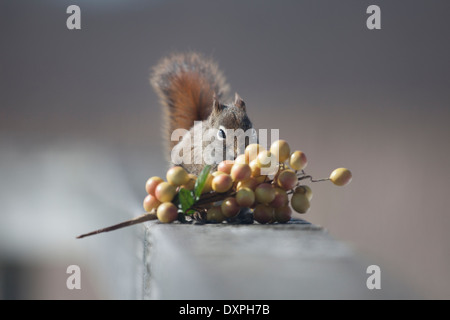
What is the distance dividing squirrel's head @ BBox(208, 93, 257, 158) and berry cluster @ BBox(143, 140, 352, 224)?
0.75 feet

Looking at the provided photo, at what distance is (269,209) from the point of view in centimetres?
75

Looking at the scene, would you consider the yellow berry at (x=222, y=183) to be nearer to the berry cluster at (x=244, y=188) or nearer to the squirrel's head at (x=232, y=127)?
the berry cluster at (x=244, y=188)

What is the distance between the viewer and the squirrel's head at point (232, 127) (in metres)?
0.99

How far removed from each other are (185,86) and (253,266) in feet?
2.79

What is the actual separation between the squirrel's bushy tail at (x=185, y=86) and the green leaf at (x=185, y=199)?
1.66ft

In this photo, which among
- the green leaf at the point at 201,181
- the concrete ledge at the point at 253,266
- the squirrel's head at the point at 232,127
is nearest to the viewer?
the concrete ledge at the point at 253,266

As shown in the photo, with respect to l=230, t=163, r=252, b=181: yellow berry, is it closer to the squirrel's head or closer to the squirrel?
the squirrel's head

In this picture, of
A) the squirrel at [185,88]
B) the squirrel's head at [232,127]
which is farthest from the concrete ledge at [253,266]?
the squirrel at [185,88]

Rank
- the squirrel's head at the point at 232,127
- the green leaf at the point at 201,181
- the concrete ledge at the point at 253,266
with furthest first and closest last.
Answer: the squirrel's head at the point at 232,127
the green leaf at the point at 201,181
the concrete ledge at the point at 253,266

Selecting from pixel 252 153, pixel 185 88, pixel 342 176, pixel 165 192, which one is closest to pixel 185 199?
pixel 165 192

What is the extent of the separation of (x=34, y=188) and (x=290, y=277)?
2.45m

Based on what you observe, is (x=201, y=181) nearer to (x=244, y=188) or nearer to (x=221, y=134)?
(x=244, y=188)

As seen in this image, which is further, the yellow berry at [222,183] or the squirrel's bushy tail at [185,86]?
the squirrel's bushy tail at [185,86]
